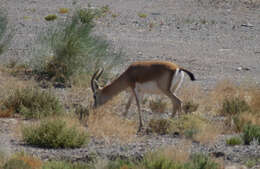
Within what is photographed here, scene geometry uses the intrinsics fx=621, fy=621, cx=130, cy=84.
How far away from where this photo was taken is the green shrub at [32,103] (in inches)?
476

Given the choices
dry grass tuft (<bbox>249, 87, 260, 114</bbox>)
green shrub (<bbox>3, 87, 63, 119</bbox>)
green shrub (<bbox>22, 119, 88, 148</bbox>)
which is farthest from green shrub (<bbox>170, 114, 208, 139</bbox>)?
green shrub (<bbox>3, 87, 63, 119</bbox>)

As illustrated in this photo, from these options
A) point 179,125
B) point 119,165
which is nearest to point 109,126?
point 179,125

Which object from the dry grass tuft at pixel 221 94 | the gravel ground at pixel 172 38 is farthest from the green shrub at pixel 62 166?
the dry grass tuft at pixel 221 94

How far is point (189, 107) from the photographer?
43.3ft

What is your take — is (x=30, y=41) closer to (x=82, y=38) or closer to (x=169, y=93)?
(x=82, y=38)

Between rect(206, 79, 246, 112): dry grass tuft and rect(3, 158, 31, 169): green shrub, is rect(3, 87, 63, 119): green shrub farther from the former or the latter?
rect(3, 158, 31, 169): green shrub

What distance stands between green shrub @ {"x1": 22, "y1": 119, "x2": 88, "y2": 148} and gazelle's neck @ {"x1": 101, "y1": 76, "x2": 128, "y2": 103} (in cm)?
262

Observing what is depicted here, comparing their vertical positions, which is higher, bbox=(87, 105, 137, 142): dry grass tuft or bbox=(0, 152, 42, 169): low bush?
bbox=(0, 152, 42, 169): low bush

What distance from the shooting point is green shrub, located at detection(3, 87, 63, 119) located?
1210 centimetres

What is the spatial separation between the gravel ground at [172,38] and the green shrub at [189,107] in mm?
2318

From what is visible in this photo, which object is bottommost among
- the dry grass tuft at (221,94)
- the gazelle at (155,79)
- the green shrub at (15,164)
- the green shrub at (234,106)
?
the dry grass tuft at (221,94)

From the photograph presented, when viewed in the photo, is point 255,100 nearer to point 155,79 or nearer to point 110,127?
point 155,79

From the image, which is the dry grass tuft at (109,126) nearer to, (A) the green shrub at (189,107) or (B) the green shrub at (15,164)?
(A) the green shrub at (189,107)

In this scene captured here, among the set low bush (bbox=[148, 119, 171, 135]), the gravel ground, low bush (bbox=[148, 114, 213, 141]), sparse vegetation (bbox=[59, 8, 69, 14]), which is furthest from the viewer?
sparse vegetation (bbox=[59, 8, 69, 14])
